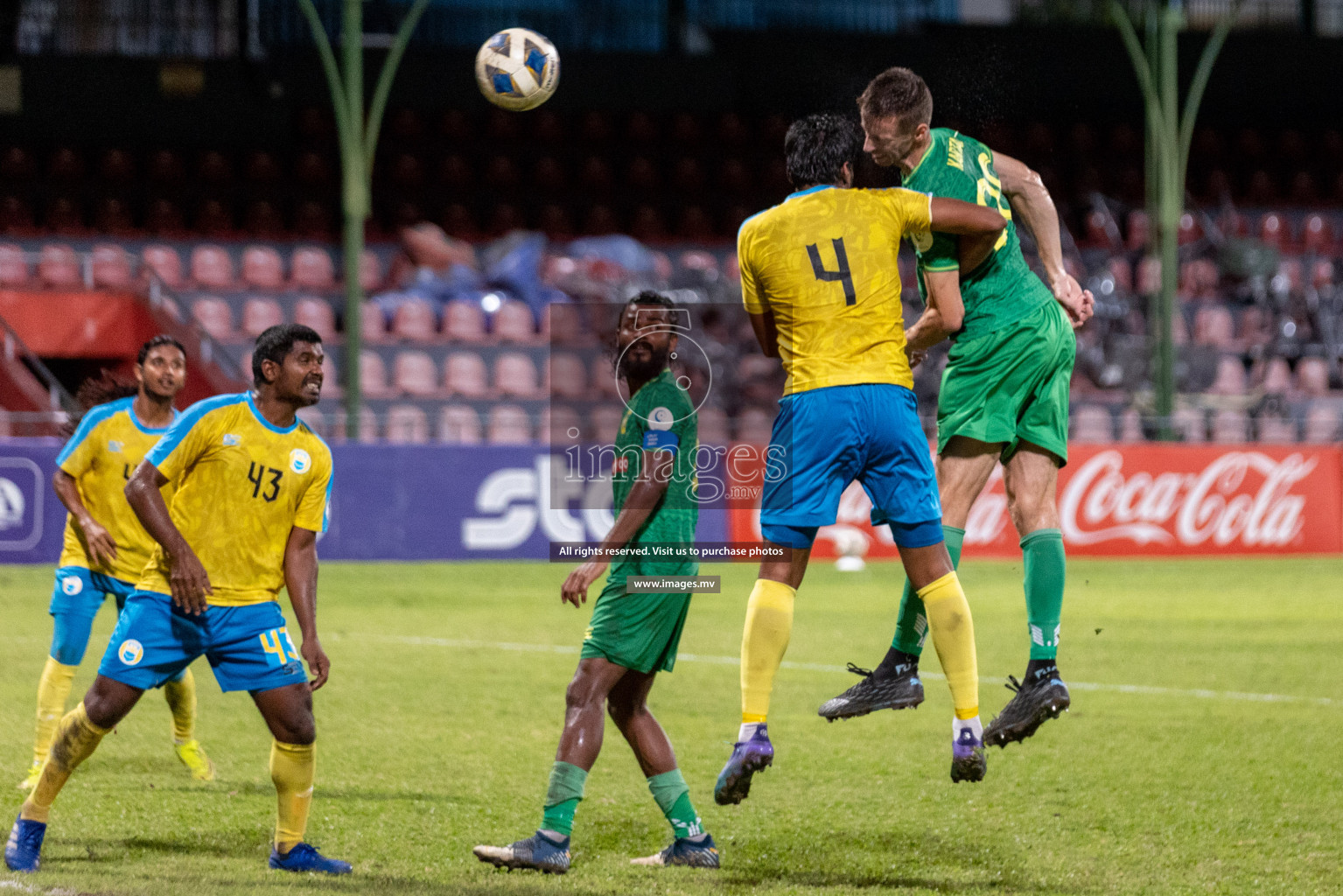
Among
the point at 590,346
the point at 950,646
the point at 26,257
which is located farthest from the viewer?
the point at 590,346

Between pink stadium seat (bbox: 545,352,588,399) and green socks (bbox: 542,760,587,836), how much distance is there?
58.4 feet

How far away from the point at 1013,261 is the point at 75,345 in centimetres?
1898

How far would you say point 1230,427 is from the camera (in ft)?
83.0

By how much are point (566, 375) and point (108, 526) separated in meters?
16.1

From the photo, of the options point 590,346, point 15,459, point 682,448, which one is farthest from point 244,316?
point 682,448

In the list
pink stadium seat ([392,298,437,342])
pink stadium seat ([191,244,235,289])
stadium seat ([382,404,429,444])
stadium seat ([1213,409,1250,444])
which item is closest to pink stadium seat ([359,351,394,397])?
stadium seat ([382,404,429,444])

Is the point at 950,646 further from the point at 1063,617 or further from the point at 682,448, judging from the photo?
the point at 1063,617

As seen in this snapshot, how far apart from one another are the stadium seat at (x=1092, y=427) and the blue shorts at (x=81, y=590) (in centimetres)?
1675

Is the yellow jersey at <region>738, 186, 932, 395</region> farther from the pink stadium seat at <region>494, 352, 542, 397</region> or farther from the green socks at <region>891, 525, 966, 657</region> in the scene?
the pink stadium seat at <region>494, 352, 542, 397</region>

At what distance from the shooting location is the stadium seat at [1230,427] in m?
23.4

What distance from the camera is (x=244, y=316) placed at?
24953 mm

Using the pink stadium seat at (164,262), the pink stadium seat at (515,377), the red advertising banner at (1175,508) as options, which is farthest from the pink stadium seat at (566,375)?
the pink stadium seat at (164,262)

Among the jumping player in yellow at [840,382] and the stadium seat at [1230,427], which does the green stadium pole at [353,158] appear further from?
the jumping player in yellow at [840,382]

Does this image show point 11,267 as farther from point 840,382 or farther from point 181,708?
point 840,382
